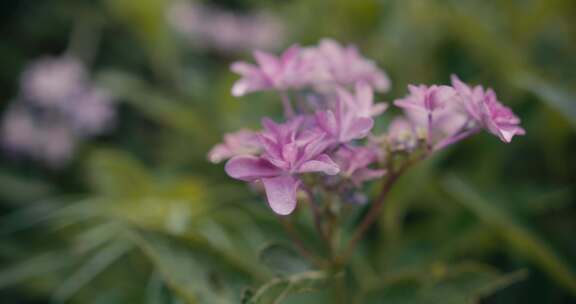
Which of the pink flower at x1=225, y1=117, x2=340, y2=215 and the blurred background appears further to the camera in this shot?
the blurred background

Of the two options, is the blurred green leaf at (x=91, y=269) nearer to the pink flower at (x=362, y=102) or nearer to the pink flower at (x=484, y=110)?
the pink flower at (x=362, y=102)

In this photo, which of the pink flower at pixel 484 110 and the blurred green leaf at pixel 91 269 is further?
the blurred green leaf at pixel 91 269

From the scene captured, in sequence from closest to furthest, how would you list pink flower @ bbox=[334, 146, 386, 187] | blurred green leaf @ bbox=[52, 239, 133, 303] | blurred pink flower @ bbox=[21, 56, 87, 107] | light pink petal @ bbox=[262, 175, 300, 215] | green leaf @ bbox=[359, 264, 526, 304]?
light pink petal @ bbox=[262, 175, 300, 215] < pink flower @ bbox=[334, 146, 386, 187] < green leaf @ bbox=[359, 264, 526, 304] < blurred green leaf @ bbox=[52, 239, 133, 303] < blurred pink flower @ bbox=[21, 56, 87, 107]

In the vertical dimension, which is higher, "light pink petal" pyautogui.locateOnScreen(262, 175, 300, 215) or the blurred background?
the blurred background

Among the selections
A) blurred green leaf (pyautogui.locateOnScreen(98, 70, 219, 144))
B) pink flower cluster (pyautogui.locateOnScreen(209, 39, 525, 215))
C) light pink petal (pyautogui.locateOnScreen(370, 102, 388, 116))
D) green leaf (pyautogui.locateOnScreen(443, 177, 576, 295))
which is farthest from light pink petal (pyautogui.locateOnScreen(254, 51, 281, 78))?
blurred green leaf (pyautogui.locateOnScreen(98, 70, 219, 144))

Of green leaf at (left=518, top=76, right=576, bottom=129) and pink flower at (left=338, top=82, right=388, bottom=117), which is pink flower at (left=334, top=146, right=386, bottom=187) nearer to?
pink flower at (left=338, top=82, right=388, bottom=117)

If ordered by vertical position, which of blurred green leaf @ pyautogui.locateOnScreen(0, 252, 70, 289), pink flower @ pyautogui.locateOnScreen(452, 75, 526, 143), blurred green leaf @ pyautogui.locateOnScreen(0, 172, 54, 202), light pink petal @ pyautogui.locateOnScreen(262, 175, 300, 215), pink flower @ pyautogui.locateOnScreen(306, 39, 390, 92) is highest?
blurred green leaf @ pyautogui.locateOnScreen(0, 172, 54, 202)

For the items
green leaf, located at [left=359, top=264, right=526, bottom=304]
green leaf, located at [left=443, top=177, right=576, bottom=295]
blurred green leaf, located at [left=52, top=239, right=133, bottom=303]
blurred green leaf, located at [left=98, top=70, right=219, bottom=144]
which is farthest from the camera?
blurred green leaf, located at [left=98, top=70, right=219, bottom=144]

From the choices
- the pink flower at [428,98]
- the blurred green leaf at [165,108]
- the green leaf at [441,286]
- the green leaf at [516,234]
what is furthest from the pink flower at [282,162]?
the blurred green leaf at [165,108]

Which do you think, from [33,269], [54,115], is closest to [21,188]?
[54,115]
